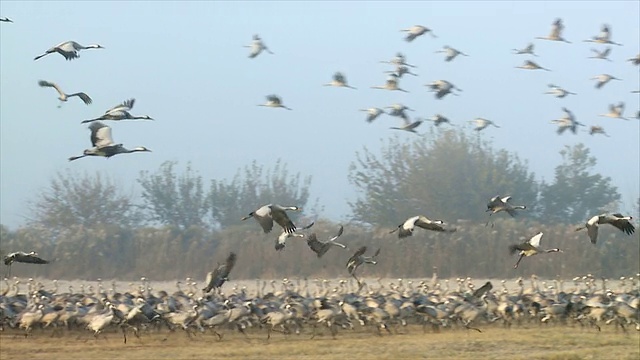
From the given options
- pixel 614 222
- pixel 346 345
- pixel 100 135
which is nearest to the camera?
pixel 614 222

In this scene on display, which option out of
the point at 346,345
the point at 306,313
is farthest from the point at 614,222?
the point at 306,313

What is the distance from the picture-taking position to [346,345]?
63.6 ft

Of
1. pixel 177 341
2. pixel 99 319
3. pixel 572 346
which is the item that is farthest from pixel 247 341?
pixel 572 346

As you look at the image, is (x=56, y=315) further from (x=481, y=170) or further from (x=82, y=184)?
(x=481, y=170)

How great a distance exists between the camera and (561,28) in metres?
21.5

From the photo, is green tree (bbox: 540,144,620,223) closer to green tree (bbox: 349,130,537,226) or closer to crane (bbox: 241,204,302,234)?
green tree (bbox: 349,130,537,226)

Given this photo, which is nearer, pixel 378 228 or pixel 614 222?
pixel 614 222

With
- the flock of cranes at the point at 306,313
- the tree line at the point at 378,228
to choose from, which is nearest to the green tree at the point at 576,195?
the tree line at the point at 378,228

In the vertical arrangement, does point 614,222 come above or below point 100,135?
below

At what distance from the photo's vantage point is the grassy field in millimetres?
18297

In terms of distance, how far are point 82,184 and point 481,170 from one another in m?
16.6

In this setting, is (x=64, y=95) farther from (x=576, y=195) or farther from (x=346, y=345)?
(x=576, y=195)

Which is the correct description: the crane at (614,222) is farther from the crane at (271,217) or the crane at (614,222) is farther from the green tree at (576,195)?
the green tree at (576,195)

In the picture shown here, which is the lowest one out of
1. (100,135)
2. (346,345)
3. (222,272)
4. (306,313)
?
(346,345)
